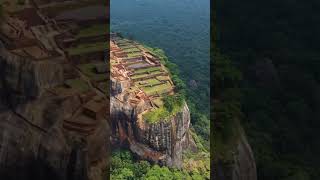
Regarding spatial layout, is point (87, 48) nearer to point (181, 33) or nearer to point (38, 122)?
point (38, 122)

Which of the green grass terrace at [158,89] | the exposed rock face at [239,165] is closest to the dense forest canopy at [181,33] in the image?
the green grass terrace at [158,89]

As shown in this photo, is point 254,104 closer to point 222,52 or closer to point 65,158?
point 222,52

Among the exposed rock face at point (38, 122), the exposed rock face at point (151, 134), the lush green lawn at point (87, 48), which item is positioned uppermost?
the lush green lawn at point (87, 48)

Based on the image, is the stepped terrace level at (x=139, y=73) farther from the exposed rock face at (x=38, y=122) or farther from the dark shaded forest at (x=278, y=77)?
the exposed rock face at (x=38, y=122)

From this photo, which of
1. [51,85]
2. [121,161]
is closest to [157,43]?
[121,161]

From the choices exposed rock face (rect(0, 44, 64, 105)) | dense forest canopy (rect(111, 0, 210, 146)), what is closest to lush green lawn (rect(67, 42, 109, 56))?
exposed rock face (rect(0, 44, 64, 105))
